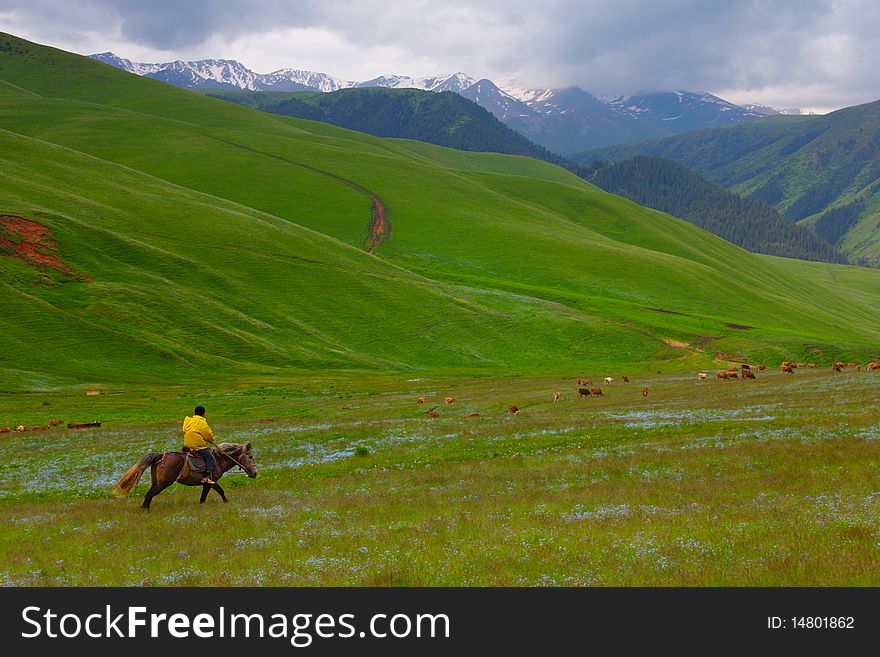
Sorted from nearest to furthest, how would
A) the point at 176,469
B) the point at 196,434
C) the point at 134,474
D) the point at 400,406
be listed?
the point at 176,469, the point at 196,434, the point at 134,474, the point at 400,406

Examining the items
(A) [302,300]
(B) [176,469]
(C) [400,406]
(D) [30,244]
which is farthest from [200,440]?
(D) [30,244]

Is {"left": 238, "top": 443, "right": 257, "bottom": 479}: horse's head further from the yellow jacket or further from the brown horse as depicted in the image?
the yellow jacket

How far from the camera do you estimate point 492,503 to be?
21250mm

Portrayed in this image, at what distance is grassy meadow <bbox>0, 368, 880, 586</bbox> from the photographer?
552 inches

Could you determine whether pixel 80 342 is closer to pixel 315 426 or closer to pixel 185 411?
pixel 185 411

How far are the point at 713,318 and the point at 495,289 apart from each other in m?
43.2

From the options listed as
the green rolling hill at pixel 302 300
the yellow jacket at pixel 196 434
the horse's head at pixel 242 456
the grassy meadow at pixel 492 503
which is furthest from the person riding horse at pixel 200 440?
the green rolling hill at pixel 302 300

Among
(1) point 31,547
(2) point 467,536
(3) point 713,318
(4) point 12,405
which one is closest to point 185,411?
(4) point 12,405

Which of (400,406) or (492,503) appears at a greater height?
(492,503)

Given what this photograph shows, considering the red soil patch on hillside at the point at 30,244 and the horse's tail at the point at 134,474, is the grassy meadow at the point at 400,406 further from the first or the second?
the horse's tail at the point at 134,474

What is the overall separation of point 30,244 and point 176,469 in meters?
93.2

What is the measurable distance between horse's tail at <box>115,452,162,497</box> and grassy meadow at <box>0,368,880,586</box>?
75 centimetres

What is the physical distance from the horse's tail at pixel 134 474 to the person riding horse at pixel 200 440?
112cm

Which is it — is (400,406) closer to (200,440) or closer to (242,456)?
(242,456)
